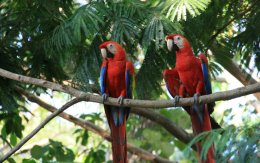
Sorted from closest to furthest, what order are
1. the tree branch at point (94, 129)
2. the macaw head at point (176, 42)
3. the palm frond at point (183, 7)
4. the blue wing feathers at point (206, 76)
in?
the palm frond at point (183, 7), the macaw head at point (176, 42), the blue wing feathers at point (206, 76), the tree branch at point (94, 129)

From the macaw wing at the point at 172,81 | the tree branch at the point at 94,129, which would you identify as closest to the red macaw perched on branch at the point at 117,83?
the macaw wing at the point at 172,81

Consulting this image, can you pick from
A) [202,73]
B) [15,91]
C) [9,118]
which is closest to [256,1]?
[202,73]

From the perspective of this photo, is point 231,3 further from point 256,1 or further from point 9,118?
point 9,118

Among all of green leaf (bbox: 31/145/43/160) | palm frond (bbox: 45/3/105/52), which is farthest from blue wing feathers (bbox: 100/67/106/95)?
green leaf (bbox: 31/145/43/160)

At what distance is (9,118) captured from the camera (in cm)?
417

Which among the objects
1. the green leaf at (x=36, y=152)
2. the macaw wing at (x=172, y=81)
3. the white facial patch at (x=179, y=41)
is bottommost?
the green leaf at (x=36, y=152)

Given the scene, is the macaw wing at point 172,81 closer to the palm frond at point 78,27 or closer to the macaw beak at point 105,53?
the macaw beak at point 105,53

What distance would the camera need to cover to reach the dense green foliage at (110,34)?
9.61ft

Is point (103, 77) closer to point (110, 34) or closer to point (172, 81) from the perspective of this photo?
point (110, 34)

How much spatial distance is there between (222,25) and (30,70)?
1270 millimetres

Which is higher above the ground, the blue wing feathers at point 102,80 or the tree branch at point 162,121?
the blue wing feathers at point 102,80

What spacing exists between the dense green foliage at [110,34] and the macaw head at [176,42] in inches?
1.9

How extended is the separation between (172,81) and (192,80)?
0.40 ft

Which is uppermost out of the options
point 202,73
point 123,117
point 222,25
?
point 222,25
